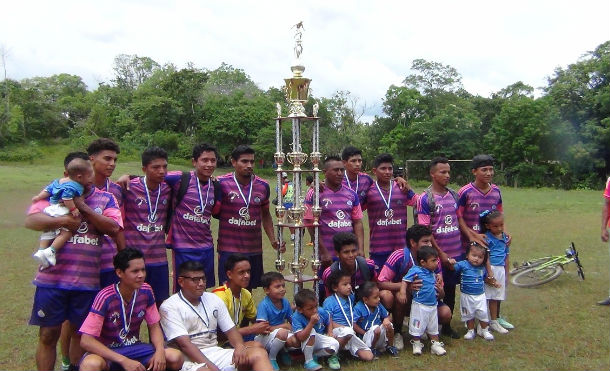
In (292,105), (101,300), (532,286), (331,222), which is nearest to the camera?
(101,300)

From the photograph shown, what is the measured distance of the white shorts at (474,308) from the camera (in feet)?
18.9

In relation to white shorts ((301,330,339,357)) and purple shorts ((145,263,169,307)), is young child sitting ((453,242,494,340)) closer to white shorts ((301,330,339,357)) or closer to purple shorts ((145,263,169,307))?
white shorts ((301,330,339,357))

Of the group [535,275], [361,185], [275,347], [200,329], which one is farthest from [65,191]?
[535,275]

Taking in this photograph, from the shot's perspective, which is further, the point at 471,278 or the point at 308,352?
the point at 471,278

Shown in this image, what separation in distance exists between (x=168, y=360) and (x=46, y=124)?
1766 inches

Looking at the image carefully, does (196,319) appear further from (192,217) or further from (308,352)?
(192,217)

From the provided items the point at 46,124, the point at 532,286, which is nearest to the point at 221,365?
the point at 532,286

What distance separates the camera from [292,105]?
5398 millimetres

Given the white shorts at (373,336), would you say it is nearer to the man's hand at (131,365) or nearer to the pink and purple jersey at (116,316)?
the pink and purple jersey at (116,316)

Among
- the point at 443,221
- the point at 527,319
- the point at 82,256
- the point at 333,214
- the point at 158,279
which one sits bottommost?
the point at 527,319

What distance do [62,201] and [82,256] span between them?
0.49 meters

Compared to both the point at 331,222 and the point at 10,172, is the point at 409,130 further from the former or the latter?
the point at 331,222

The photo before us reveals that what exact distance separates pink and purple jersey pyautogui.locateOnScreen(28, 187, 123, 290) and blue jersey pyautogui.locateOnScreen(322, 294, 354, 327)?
2097mm

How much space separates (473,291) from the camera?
578 cm
